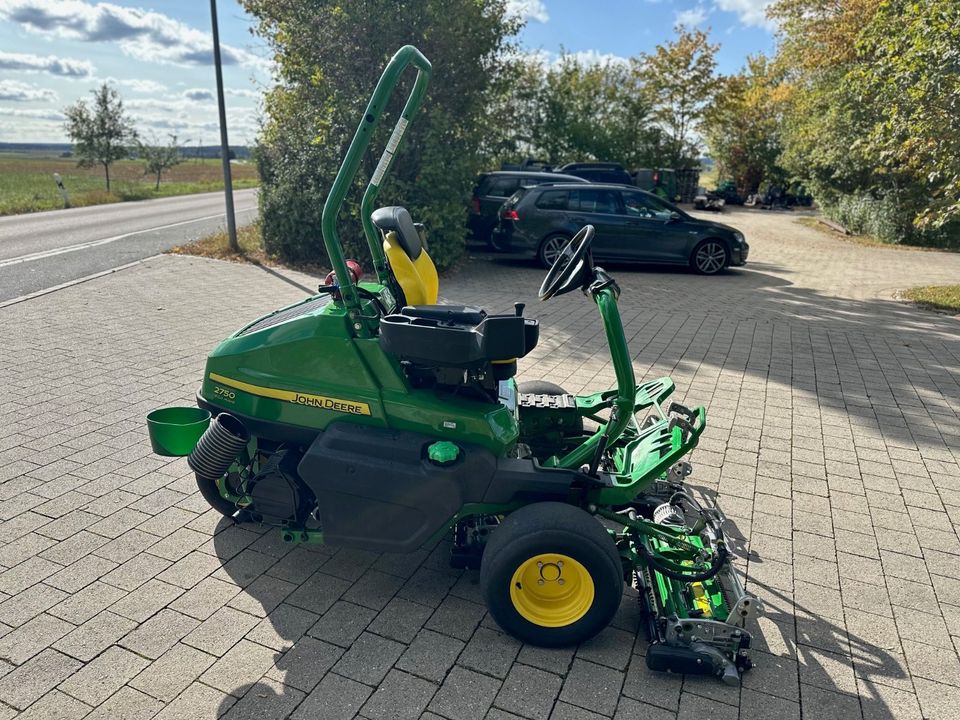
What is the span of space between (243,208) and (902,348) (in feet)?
63.3

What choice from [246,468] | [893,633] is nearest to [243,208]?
[246,468]

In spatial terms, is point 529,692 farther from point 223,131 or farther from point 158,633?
point 223,131

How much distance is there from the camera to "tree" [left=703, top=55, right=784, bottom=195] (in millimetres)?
29375

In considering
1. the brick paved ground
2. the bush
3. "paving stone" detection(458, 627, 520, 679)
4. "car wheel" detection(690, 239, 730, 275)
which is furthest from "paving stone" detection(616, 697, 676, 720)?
the bush

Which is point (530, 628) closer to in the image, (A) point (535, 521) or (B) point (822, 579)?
(A) point (535, 521)

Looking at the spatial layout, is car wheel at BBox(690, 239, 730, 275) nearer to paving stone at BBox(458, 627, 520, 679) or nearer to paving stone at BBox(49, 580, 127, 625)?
paving stone at BBox(458, 627, 520, 679)

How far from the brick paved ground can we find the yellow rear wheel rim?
0.16 m

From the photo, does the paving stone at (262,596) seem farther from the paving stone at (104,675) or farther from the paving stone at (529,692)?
the paving stone at (529,692)

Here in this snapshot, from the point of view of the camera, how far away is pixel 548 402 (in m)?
4.07

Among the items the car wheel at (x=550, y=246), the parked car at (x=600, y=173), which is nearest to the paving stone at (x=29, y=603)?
the car wheel at (x=550, y=246)

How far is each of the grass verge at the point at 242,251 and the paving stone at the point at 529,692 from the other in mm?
8897

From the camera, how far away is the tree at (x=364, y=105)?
1010cm

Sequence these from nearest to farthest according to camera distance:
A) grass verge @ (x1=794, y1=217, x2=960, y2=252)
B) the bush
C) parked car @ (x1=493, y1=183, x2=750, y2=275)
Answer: parked car @ (x1=493, y1=183, x2=750, y2=275) → grass verge @ (x1=794, y1=217, x2=960, y2=252) → the bush

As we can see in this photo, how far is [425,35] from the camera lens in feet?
33.3
